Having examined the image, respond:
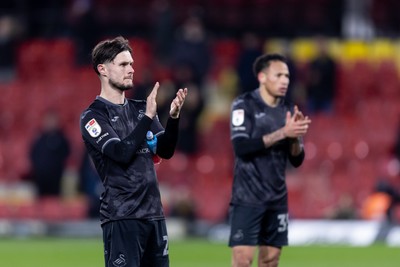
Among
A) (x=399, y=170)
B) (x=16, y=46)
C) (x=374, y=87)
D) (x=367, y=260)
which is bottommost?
(x=367, y=260)

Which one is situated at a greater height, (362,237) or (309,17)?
(309,17)

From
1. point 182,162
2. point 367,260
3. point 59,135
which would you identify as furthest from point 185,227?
point 367,260

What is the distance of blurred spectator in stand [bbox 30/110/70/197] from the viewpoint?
20078 mm

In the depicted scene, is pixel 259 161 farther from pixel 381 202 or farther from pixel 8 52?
pixel 8 52

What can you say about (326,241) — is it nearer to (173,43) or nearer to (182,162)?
(182,162)

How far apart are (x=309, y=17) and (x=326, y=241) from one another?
331 inches

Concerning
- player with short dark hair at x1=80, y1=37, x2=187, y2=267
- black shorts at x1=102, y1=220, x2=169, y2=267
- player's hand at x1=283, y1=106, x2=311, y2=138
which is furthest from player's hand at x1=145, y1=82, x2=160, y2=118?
player's hand at x1=283, y1=106, x2=311, y2=138

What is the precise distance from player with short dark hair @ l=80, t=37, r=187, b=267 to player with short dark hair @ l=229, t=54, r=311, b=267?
2.12m

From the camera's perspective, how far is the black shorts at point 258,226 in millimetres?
9953

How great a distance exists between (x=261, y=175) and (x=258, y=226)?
1.46 feet

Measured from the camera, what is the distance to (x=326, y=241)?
56.1 feet

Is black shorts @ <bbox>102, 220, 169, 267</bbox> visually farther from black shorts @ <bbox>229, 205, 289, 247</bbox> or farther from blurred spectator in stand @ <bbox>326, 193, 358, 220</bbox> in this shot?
blurred spectator in stand @ <bbox>326, 193, 358, 220</bbox>

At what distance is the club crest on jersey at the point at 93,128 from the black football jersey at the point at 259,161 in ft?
8.00

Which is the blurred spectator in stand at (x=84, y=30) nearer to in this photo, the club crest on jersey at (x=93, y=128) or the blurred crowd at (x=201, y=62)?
the blurred crowd at (x=201, y=62)
